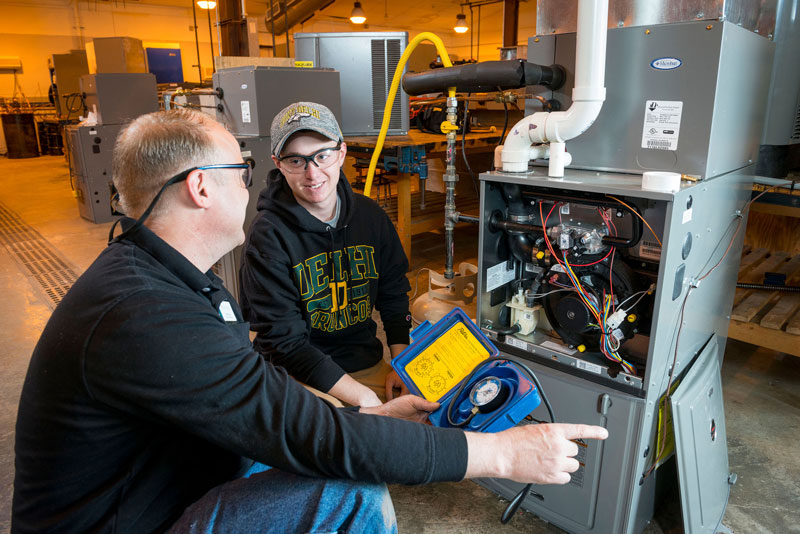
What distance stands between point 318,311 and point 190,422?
828 mm

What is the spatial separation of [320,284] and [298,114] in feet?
1.58

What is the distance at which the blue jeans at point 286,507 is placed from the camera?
0.85m

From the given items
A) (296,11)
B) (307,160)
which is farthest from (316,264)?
(296,11)

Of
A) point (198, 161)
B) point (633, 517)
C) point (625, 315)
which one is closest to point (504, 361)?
point (625, 315)

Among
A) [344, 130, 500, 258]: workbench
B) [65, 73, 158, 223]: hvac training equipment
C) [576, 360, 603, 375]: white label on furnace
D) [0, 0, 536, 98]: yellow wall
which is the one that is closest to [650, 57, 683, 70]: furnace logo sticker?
[576, 360, 603, 375]: white label on furnace

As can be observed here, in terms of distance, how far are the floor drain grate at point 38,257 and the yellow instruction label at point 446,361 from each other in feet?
9.23

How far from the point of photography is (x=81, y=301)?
31.3 inches

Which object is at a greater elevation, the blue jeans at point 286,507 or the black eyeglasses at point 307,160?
the black eyeglasses at point 307,160

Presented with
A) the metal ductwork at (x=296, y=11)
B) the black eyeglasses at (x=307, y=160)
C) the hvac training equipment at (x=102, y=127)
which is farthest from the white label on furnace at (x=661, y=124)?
the metal ductwork at (x=296, y=11)

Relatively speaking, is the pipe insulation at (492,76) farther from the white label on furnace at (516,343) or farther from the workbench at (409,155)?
the workbench at (409,155)

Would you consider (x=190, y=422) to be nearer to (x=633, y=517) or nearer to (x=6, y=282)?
(x=633, y=517)

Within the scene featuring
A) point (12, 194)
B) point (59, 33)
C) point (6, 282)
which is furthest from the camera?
point (59, 33)

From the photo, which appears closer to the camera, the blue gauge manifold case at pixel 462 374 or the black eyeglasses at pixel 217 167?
the black eyeglasses at pixel 217 167

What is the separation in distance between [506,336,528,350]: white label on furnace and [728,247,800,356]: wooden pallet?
1.09 meters
